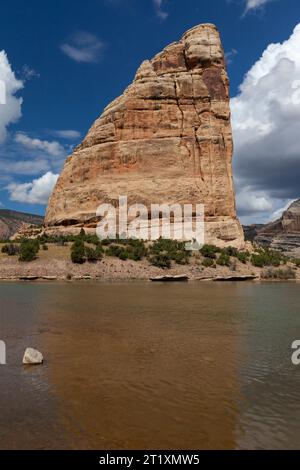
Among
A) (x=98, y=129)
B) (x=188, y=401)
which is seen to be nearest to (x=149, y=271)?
(x=98, y=129)

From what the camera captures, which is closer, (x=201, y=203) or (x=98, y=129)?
(x=201, y=203)

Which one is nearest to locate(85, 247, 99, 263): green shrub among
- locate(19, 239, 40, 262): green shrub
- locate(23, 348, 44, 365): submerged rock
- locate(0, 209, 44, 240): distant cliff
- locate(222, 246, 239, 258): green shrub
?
locate(19, 239, 40, 262): green shrub

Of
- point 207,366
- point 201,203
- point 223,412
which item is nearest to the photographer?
point 223,412

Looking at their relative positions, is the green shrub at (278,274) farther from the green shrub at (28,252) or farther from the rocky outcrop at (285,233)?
the rocky outcrop at (285,233)

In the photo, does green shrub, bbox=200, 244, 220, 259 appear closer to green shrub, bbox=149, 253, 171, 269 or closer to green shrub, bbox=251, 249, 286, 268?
green shrub, bbox=251, 249, 286, 268

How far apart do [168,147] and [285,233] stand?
7252 cm

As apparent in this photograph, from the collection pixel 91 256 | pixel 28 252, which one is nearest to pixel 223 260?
pixel 91 256

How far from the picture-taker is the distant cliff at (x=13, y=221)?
5189 inches

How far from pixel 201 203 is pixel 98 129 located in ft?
66.2

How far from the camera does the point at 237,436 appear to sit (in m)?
5.16

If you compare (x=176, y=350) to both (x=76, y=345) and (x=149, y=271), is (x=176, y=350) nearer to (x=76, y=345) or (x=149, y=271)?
(x=76, y=345)

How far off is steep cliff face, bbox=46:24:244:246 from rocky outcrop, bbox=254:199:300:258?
55.7 metres
